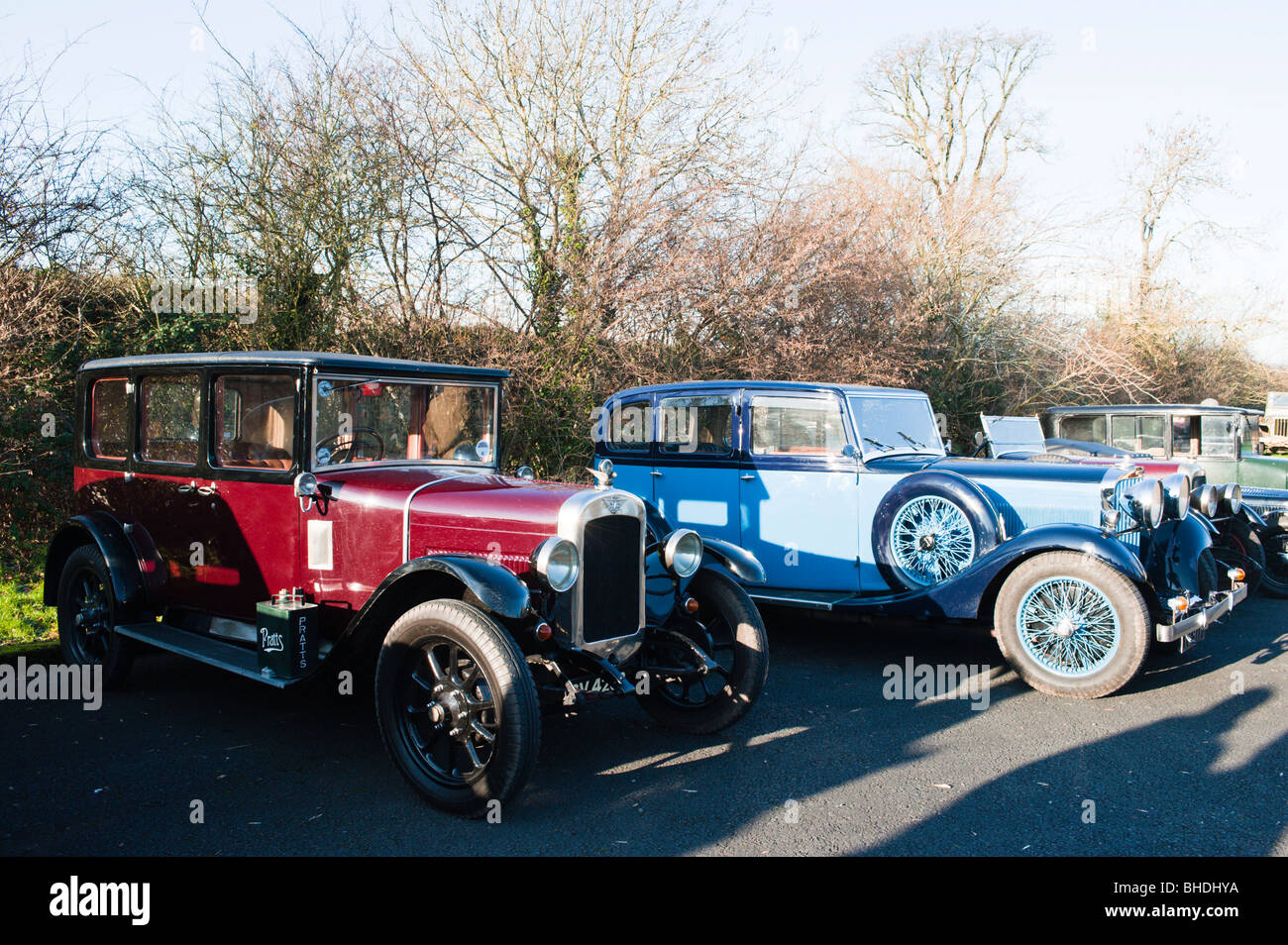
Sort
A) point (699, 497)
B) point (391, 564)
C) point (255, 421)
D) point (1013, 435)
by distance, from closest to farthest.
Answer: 1. point (391, 564)
2. point (255, 421)
3. point (699, 497)
4. point (1013, 435)

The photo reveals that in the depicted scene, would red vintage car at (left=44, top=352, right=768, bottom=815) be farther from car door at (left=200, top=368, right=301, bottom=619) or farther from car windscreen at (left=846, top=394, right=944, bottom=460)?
car windscreen at (left=846, top=394, right=944, bottom=460)

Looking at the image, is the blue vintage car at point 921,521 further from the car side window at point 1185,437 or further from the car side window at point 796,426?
the car side window at point 1185,437

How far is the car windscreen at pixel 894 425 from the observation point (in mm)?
6770

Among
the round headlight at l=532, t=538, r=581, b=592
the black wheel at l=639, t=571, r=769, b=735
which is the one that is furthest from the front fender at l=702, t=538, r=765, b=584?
the round headlight at l=532, t=538, r=581, b=592

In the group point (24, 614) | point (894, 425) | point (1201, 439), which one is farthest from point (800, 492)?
point (1201, 439)

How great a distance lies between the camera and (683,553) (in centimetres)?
461

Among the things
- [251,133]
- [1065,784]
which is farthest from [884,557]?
[251,133]

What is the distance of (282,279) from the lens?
9.76 metres

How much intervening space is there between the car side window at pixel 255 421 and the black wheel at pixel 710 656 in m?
2.16

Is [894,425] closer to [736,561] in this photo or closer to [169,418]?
[736,561]

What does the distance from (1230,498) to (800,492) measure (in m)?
3.87
